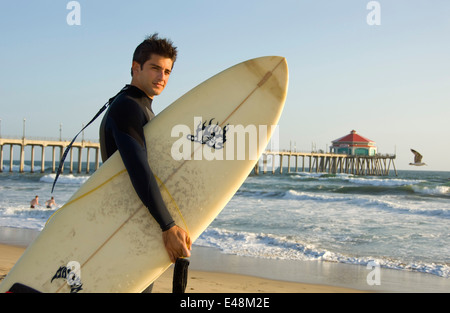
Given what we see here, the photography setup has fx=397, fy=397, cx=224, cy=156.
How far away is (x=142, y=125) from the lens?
1562 millimetres

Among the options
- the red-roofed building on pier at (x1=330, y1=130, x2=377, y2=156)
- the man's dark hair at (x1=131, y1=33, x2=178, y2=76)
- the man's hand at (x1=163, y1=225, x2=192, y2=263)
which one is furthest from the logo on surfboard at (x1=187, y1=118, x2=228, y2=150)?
the red-roofed building on pier at (x1=330, y1=130, x2=377, y2=156)

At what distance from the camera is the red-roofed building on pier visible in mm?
53469

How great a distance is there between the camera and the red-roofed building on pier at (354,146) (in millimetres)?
53469

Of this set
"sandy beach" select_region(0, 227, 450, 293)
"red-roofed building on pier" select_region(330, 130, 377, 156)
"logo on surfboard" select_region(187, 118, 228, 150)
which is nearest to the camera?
"logo on surfboard" select_region(187, 118, 228, 150)

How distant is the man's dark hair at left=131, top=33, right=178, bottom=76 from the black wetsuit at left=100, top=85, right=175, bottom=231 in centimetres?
15

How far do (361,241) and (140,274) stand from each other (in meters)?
7.36

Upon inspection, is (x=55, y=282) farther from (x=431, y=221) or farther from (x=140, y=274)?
(x=431, y=221)

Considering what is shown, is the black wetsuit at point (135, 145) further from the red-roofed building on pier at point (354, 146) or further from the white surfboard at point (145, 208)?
the red-roofed building on pier at point (354, 146)

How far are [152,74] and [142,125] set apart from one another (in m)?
0.23

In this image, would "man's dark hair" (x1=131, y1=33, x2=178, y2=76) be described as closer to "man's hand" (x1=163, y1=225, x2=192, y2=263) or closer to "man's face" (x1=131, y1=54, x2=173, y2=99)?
"man's face" (x1=131, y1=54, x2=173, y2=99)

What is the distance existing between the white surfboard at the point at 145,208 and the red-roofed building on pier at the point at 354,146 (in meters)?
54.2

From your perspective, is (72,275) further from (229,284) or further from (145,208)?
(229,284)

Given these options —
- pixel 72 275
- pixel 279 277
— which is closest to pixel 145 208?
pixel 72 275
